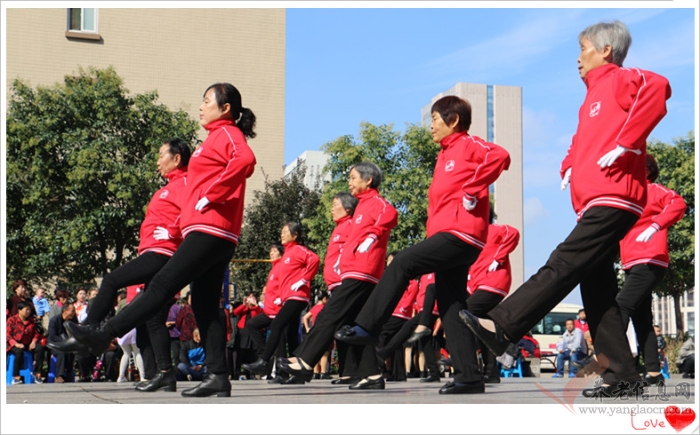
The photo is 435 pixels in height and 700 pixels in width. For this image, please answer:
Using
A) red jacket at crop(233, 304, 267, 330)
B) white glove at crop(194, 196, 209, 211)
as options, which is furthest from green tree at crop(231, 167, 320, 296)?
white glove at crop(194, 196, 209, 211)

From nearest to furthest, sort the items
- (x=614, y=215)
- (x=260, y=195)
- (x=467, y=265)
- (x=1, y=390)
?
(x=1, y=390)
(x=614, y=215)
(x=467, y=265)
(x=260, y=195)

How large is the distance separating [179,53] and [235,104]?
3520cm

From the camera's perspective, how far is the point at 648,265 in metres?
8.19

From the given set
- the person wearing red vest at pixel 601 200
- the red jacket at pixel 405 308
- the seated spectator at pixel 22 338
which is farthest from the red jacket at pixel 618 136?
the seated spectator at pixel 22 338

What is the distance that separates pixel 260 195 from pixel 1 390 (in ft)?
105

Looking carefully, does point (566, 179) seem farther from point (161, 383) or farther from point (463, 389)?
point (161, 383)

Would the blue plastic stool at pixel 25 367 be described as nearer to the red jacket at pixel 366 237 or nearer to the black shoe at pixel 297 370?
the red jacket at pixel 366 237

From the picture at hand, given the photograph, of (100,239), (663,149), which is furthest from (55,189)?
(663,149)

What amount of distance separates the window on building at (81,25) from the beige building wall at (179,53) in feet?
0.76

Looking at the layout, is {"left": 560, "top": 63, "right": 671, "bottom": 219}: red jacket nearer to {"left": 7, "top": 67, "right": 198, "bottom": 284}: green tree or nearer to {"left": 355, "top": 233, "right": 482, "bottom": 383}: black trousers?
{"left": 355, "top": 233, "right": 482, "bottom": 383}: black trousers

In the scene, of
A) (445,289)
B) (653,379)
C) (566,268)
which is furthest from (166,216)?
(653,379)

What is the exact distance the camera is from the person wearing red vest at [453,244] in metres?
6.74

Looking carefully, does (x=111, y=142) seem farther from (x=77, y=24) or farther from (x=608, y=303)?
(x=608, y=303)

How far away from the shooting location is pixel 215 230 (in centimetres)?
639
